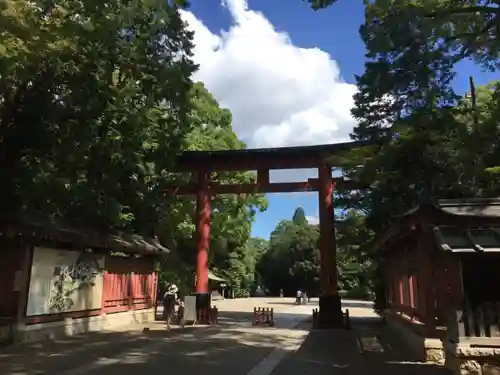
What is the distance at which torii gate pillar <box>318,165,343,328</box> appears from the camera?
19.4 metres

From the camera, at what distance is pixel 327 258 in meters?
20.2

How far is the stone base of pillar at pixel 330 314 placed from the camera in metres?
A: 19.2

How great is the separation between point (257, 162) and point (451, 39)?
475 inches

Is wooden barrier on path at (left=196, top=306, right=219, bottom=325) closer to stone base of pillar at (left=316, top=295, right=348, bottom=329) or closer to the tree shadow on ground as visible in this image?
the tree shadow on ground

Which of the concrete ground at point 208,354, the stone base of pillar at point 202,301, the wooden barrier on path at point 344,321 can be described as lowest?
the concrete ground at point 208,354

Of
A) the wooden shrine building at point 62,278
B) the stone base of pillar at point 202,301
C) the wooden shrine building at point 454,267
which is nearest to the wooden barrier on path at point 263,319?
the stone base of pillar at point 202,301

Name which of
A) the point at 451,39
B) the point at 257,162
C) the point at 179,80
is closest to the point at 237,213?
the point at 257,162

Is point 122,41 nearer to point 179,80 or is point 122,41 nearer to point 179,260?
point 179,80

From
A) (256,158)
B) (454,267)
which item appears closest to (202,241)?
(256,158)

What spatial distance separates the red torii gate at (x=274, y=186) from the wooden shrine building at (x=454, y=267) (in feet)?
20.1

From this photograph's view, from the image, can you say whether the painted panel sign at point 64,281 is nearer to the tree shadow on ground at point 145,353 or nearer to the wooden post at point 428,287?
the tree shadow on ground at point 145,353

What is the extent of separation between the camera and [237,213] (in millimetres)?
33312

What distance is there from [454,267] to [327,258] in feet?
35.0

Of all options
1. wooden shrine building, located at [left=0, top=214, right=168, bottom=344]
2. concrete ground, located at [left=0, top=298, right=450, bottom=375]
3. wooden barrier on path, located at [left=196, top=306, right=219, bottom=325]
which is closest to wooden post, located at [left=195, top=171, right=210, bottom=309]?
wooden barrier on path, located at [left=196, top=306, right=219, bottom=325]
